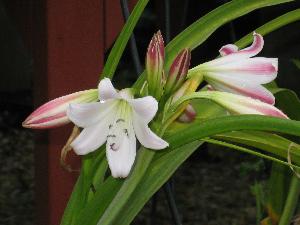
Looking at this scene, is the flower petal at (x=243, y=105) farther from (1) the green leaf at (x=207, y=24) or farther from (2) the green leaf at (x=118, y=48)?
(1) the green leaf at (x=207, y=24)

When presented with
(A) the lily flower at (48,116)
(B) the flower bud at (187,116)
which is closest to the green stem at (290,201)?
(B) the flower bud at (187,116)

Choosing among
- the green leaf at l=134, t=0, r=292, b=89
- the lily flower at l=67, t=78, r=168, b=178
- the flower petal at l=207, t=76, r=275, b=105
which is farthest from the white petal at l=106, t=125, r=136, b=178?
the green leaf at l=134, t=0, r=292, b=89

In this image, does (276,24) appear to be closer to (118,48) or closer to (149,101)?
(118,48)

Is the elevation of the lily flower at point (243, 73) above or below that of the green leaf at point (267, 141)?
above

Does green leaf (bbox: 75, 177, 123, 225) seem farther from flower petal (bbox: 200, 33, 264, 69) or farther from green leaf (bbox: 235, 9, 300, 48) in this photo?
green leaf (bbox: 235, 9, 300, 48)

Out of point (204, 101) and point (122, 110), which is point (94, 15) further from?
point (122, 110)

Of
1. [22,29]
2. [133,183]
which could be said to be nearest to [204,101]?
[133,183]

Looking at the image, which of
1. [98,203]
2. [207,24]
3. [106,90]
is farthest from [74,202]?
[207,24]
